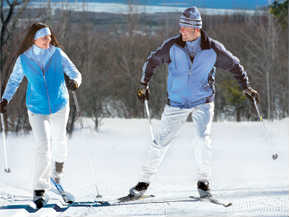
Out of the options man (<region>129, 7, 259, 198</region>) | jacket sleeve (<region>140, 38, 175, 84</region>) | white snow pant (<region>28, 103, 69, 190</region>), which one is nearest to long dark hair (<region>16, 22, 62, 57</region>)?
white snow pant (<region>28, 103, 69, 190</region>)

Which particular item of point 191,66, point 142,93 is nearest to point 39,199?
point 142,93

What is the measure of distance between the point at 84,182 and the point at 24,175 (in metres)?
0.70

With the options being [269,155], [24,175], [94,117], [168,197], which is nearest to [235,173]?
[269,155]

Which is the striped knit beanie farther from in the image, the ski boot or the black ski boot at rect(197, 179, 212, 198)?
the ski boot

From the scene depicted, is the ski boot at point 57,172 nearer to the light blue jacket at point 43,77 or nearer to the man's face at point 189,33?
the light blue jacket at point 43,77

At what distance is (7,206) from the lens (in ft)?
11.5

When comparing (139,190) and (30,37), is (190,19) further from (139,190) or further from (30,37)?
(139,190)

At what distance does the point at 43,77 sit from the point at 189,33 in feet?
3.64

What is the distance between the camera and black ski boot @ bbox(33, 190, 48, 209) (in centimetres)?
346

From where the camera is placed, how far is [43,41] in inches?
131

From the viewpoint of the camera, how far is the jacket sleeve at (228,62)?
11.2 feet

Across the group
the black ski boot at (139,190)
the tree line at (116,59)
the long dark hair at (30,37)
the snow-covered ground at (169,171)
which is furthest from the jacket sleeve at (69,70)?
the tree line at (116,59)

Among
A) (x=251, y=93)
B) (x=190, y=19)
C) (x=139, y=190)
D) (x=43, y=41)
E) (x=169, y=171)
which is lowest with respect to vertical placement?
(x=169, y=171)

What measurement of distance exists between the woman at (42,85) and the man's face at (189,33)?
0.85 meters
